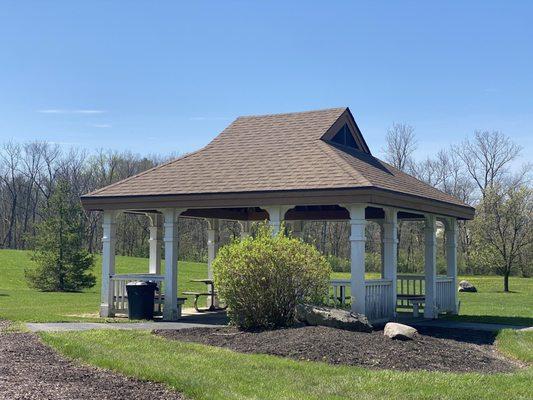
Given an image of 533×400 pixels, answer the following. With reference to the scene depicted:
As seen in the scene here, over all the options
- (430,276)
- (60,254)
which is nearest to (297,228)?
(430,276)

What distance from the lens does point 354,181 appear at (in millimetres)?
15609

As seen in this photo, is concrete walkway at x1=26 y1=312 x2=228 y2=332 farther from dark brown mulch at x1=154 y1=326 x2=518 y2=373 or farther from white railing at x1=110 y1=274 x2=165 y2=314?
dark brown mulch at x1=154 y1=326 x2=518 y2=373

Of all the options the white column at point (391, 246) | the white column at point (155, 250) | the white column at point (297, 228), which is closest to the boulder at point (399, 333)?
the white column at point (391, 246)

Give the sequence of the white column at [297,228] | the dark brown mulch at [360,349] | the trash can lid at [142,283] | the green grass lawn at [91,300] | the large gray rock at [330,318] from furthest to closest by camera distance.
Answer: the white column at [297,228] < the green grass lawn at [91,300] < the trash can lid at [142,283] < the large gray rock at [330,318] < the dark brown mulch at [360,349]

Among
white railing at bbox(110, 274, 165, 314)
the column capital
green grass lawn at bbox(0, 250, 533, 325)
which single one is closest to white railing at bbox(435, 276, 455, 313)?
green grass lawn at bbox(0, 250, 533, 325)

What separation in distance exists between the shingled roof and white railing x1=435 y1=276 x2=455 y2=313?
198cm

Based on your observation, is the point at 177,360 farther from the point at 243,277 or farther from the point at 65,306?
the point at 65,306

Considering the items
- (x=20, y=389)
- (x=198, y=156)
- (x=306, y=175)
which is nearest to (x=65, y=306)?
(x=198, y=156)

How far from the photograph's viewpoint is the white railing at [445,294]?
20219mm

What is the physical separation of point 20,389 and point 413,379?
15.5 feet

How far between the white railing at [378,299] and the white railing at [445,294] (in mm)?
3033

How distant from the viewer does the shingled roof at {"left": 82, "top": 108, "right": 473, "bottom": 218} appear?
16.5m

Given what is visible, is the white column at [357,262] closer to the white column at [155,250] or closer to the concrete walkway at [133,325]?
the concrete walkway at [133,325]

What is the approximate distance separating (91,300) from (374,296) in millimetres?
13203
